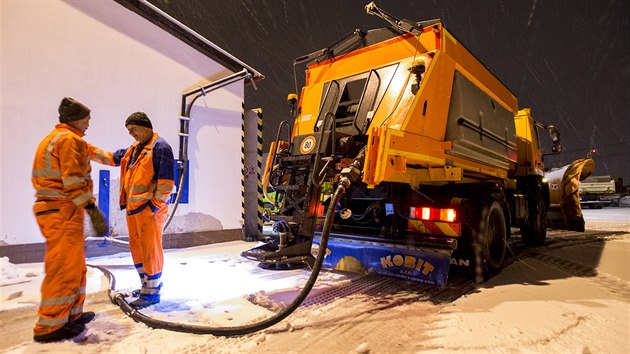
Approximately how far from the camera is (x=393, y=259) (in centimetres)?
370

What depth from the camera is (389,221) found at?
12.9ft

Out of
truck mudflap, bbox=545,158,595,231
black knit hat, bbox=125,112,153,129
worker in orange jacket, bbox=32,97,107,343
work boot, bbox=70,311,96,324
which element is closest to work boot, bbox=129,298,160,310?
work boot, bbox=70,311,96,324

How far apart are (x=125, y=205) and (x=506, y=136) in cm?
517

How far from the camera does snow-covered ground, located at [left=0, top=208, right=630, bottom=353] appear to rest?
86.7 inches

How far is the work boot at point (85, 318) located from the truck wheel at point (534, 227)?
718cm

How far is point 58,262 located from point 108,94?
395 cm

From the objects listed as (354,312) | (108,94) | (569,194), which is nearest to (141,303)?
(354,312)

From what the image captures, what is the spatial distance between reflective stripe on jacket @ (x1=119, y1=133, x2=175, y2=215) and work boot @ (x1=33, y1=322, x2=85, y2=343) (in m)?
0.92

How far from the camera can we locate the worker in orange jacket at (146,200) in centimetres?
287

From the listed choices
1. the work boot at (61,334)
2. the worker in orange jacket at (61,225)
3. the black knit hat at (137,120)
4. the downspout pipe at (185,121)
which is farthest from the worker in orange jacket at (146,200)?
the downspout pipe at (185,121)

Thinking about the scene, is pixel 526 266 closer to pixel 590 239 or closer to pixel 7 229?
Result: pixel 590 239

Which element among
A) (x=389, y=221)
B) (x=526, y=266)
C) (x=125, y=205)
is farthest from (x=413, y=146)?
(x=526, y=266)

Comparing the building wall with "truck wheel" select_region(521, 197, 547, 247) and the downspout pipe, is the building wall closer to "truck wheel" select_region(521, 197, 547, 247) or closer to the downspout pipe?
the downspout pipe

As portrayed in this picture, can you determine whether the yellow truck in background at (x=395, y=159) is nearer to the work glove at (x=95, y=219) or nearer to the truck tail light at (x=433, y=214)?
the truck tail light at (x=433, y=214)
